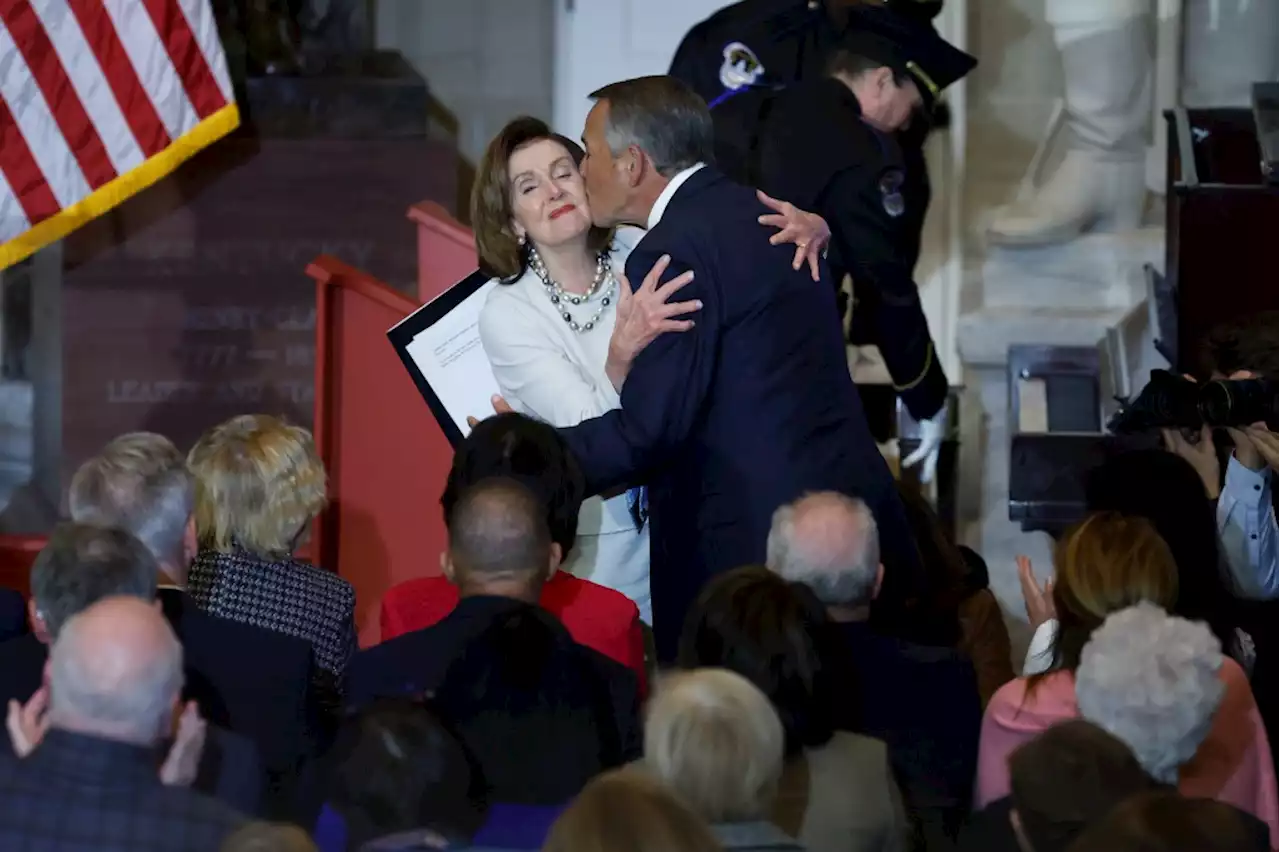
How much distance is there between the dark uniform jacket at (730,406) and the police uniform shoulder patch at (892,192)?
1.21 m

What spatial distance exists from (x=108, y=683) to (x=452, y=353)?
1483 mm

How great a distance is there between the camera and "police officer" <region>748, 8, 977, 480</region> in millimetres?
4422

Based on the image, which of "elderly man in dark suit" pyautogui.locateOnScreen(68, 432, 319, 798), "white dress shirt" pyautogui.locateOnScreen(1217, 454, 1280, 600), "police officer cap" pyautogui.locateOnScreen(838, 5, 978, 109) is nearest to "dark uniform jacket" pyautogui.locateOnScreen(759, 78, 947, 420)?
"police officer cap" pyautogui.locateOnScreen(838, 5, 978, 109)

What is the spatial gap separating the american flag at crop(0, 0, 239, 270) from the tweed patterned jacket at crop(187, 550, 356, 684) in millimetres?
2963

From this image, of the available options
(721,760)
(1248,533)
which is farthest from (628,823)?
(1248,533)

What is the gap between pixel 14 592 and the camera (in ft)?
10.3

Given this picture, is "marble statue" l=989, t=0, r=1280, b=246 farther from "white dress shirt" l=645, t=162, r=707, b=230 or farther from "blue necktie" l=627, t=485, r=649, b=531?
"white dress shirt" l=645, t=162, r=707, b=230

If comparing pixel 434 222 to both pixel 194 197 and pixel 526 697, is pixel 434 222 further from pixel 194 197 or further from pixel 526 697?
pixel 526 697

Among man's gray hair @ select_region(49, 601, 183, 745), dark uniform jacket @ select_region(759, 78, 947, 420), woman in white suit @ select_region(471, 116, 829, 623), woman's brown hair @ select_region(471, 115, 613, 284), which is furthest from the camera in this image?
dark uniform jacket @ select_region(759, 78, 947, 420)

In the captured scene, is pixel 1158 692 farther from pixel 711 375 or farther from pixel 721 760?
pixel 711 375

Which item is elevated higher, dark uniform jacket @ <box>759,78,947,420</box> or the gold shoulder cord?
dark uniform jacket @ <box>759,78,947,420</box>

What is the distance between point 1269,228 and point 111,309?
3671mm

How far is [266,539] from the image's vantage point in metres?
3.25


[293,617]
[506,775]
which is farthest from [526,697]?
[293,617]
